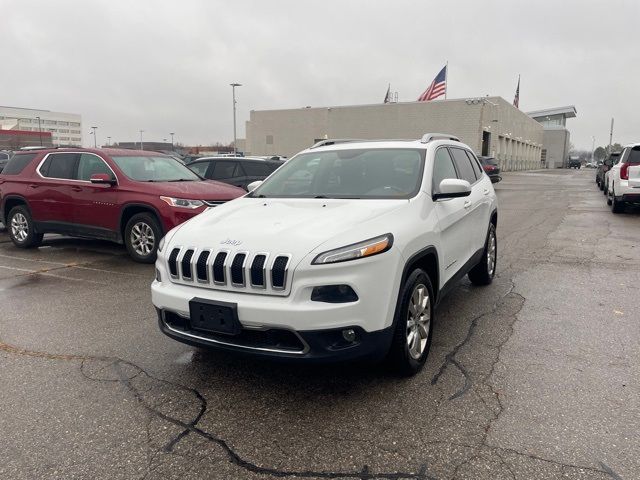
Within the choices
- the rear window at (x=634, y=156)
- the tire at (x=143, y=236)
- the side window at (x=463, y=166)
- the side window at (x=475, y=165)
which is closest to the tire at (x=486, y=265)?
the side window at (x=475, y=165)

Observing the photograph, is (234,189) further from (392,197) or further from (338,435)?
(338,435)

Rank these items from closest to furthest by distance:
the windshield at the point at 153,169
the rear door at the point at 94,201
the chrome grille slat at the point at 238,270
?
the chrome grille slat at the point at 238,270, the rear door at the point at 94,201, the windshield at the point at 153,169

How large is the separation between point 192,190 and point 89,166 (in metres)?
1.99

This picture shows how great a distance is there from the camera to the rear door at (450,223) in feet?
13.5

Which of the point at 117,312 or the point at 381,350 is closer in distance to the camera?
the point at 381,350

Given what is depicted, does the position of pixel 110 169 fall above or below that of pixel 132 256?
above

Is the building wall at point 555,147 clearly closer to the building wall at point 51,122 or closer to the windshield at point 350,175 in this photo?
the windshield at point 350,175

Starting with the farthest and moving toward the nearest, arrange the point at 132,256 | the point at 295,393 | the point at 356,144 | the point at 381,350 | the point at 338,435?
the point at 132,256 → the point at 356,144 → the point at 295,393 → the point at 381,350 → the point at 338,435

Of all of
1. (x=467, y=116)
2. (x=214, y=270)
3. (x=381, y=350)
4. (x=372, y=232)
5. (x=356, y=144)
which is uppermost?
(x=467, y=116)

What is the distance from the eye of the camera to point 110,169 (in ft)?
25.8

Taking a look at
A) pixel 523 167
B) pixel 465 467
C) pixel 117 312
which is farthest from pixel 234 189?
pixel 523 167

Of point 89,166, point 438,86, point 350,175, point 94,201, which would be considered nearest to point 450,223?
point 350,175

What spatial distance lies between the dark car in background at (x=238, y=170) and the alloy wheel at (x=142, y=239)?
4.29 meters

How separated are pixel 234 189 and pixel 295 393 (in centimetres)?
528
